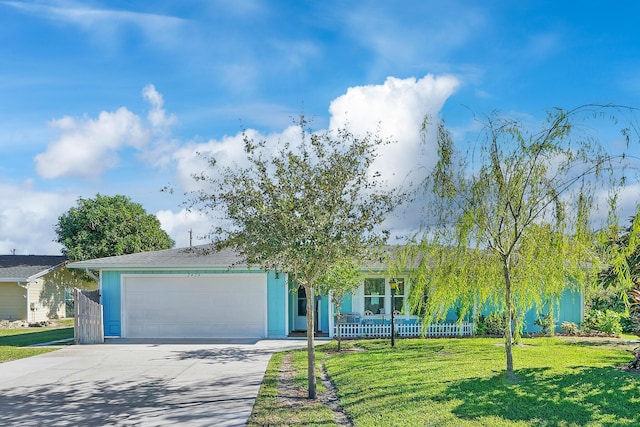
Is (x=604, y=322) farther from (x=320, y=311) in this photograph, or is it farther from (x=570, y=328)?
(x=320, y=311)

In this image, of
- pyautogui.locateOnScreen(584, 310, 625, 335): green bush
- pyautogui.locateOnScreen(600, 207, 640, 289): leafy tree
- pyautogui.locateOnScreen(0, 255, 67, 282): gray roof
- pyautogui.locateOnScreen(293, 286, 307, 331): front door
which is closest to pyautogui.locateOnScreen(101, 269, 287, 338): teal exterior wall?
pyautogui.locateOnScreen(293, 286, 307, 331): front door

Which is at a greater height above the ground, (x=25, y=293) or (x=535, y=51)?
(x=535, y=51)

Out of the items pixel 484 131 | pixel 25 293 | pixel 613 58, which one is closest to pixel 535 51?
pixel 613 58

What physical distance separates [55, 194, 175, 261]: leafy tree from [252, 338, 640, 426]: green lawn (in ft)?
71.2

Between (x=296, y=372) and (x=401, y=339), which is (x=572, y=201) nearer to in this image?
(x=296, y=372)

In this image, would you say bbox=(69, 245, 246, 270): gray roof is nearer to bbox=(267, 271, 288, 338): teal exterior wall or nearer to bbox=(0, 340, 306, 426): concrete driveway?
bbox=(267, 271, 288, 338): teal exterior wall

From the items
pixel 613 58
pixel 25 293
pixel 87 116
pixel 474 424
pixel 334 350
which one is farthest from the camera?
pixel 25 293

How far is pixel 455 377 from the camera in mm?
9266

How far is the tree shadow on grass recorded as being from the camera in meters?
6.75

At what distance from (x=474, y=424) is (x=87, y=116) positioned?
11465mm

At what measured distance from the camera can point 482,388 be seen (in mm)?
8305

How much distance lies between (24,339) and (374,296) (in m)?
12.5

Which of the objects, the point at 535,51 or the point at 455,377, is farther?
the point at 535,51

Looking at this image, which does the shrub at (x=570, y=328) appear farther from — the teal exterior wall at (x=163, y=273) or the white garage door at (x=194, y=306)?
the white garage door at (x=194, y=306)
